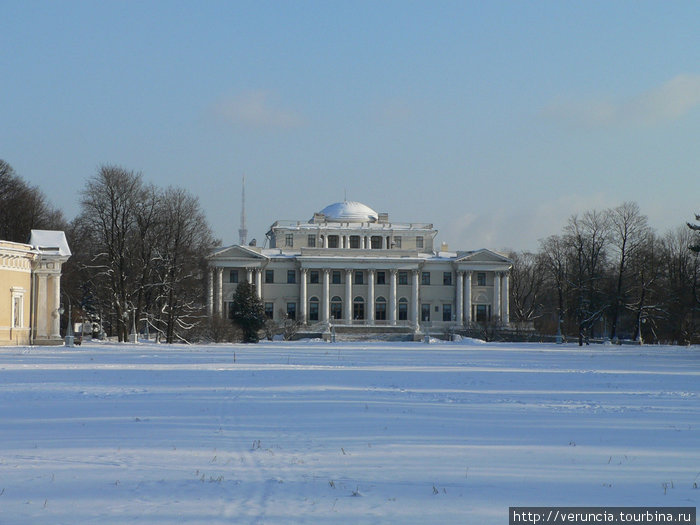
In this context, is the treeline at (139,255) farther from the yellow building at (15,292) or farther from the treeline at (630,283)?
the treeline at (630,283)

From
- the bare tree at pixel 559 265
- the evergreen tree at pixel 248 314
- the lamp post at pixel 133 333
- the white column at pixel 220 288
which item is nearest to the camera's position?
the lamp post at pixel 133 333

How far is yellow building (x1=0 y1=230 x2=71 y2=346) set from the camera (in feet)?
155

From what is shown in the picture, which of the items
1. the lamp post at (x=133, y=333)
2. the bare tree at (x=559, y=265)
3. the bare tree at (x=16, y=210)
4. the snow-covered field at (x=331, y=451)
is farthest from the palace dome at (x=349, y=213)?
the snow-covered field at (x=331, y=451)

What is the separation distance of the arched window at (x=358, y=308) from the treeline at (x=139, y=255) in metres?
31.3

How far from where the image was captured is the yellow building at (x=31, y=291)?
47.1 m

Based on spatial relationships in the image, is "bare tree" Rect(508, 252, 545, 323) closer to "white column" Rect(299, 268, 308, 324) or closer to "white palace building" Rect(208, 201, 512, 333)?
"white palace building" Rect(208, 201, 512, 333)

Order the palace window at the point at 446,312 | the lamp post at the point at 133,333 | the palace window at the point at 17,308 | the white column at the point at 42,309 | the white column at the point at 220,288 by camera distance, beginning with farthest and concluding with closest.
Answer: the palace window at the point at 446,312, the white column at the point at 220,288, the lamp post at the point at 133,333, the white column at the point at 42,309, the palace window at the point at 17,308

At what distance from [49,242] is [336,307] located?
49135mm

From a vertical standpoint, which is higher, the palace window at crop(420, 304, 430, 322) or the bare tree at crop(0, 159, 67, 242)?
the bare tree at crop(0, 159, 67, 242)

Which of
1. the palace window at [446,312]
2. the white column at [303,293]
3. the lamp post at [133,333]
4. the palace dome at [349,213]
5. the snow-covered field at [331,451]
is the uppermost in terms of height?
the palace dome at [349,213]

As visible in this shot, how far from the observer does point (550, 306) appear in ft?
355

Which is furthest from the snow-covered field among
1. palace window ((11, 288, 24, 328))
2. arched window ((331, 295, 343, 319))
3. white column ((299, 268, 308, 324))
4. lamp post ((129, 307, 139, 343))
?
arched window ((331, 295, 343, 319))

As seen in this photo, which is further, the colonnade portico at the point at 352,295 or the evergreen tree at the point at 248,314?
the colonnade portico at the point at 352,295

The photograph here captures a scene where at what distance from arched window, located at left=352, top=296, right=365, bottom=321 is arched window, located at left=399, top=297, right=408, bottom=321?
13.0 ft
